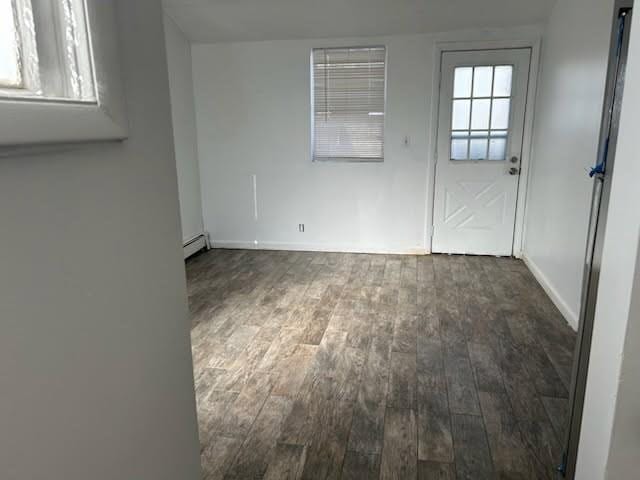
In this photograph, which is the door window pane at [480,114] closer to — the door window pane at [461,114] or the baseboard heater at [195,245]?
the door window pane at [461,114]

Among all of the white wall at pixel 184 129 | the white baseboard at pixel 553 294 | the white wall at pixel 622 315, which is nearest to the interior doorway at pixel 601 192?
the white wall at pixel 622 315

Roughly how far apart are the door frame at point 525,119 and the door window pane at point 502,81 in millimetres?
174

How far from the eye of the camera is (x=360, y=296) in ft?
12.4

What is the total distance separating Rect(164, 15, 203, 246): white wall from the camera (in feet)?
14.9

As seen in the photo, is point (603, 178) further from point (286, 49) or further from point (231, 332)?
point (286, 49)

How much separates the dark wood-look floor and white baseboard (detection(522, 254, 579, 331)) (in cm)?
6

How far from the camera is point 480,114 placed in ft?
14.9

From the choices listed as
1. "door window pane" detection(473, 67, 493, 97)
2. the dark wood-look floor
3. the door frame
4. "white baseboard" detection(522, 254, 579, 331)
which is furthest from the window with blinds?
"white baseboard" detection(522, 254, 579, 331)

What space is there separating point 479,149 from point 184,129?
→ 2.99m

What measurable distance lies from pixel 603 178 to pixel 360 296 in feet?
8.40

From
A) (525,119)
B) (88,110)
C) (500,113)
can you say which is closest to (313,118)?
(500,113)

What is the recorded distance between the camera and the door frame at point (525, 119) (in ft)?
14.3

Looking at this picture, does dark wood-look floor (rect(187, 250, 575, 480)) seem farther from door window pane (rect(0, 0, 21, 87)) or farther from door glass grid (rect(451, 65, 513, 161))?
door window pane (rect(0, 0, 21, 87))

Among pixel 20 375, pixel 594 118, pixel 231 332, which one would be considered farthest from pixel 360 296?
pixel 20 375
